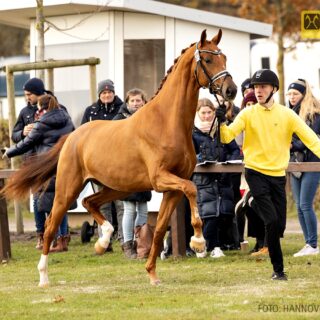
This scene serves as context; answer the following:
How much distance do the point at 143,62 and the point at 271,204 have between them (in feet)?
26.3

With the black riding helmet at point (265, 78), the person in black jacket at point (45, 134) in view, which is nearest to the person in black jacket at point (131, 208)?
the person in black jacket at point (45, 134)

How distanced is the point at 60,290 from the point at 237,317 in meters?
2.63

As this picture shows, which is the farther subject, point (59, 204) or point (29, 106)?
point (29, 106)

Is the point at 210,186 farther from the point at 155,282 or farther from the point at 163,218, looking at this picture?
the point at 155,282

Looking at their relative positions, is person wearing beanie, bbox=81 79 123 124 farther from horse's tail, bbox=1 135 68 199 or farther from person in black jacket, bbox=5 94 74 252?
horse's tail, bbox=1 135 68 199

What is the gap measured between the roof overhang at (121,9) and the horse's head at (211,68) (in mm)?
6665

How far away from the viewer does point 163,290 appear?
10250 millimetres

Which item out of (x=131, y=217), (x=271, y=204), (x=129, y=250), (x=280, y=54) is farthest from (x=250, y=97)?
(x=280, y=54)

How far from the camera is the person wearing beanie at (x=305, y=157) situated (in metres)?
12.8

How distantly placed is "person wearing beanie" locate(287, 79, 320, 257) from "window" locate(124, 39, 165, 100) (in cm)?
516

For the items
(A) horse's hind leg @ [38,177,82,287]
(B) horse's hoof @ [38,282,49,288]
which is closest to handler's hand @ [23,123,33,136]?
(A) horse's hind leg @ [38,177,82,287]

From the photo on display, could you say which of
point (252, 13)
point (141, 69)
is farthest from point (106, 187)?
point (252, 13)

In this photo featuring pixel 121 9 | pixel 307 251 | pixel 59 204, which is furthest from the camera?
pixel 121 9

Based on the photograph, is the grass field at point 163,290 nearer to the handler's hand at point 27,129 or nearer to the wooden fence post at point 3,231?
the wooden fence post at point 3,231
